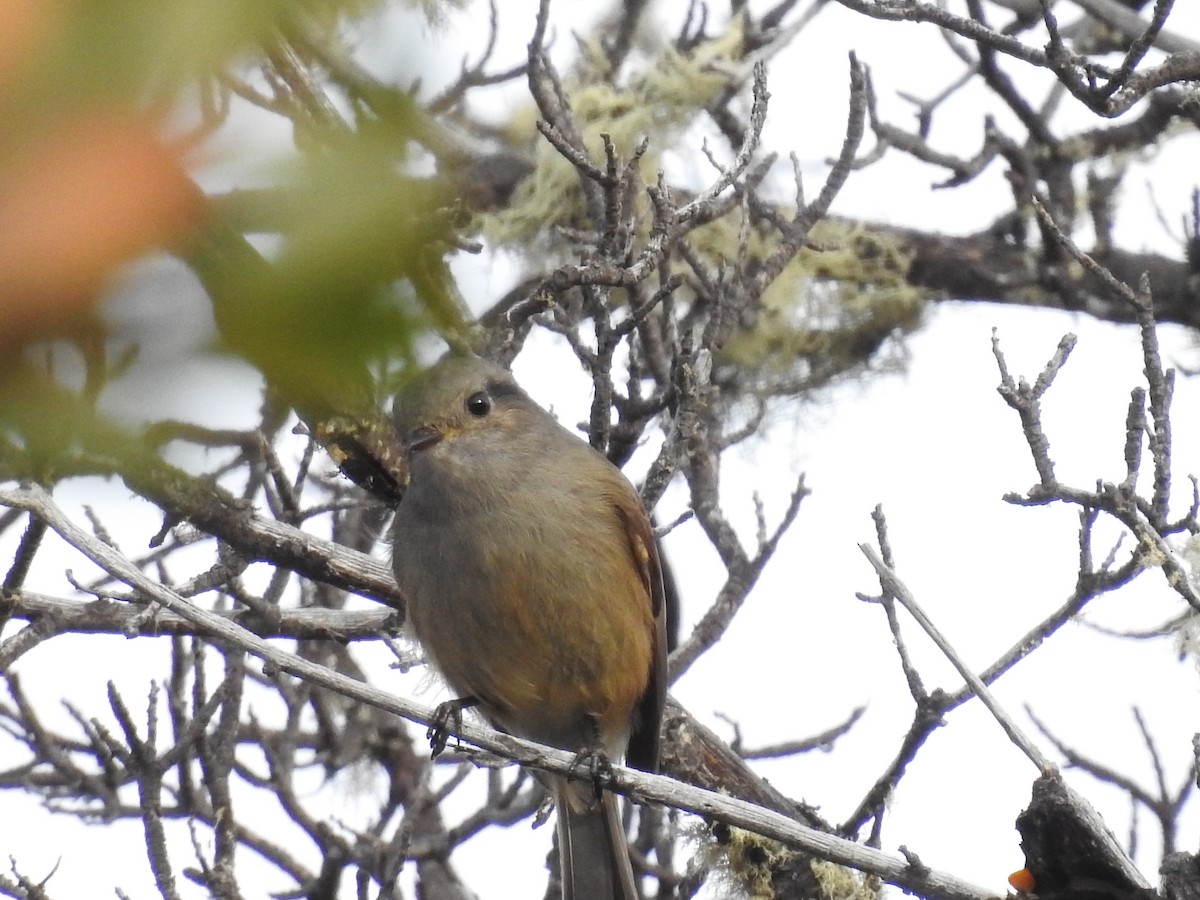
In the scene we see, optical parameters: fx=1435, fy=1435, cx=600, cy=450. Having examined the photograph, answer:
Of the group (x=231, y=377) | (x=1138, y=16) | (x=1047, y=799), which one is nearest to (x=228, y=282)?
(x=231, y=377)

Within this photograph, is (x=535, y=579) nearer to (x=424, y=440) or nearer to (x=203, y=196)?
(x=424, y=440)

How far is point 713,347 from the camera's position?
4477 mm

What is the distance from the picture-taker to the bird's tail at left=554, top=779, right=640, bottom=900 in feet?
16.2

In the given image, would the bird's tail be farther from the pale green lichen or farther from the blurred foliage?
the blurred foliage

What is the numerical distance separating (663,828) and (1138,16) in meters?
3.55

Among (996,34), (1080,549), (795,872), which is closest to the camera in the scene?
(996,34)

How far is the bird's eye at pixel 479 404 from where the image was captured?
470 centimetres

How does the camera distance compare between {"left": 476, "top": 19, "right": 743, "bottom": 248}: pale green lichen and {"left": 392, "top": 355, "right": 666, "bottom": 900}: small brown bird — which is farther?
{"left": 476, "top": 19, "right": 743, "bottom": 248}: pale green lichen

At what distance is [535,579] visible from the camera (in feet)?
15.1

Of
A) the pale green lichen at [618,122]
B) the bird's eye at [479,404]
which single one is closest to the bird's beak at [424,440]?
the bird's eye at [479,404]

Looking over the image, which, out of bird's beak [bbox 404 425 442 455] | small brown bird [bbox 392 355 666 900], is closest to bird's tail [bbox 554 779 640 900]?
small brown bird [bbox 392 355 666 900]

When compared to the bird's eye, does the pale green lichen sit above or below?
above

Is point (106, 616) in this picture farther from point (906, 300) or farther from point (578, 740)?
point (906, 300)

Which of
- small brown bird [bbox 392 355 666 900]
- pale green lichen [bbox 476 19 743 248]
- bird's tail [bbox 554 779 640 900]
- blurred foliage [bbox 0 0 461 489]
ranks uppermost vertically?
pale green lichen [bbox 476 19 743 248]
